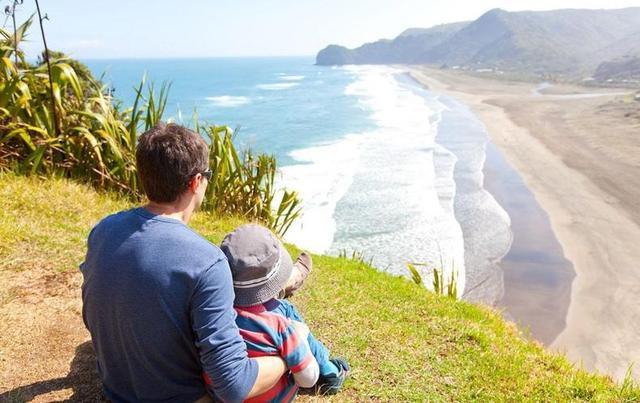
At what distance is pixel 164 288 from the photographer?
5.61 ft

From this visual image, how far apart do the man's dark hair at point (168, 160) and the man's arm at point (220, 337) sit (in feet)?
1.09

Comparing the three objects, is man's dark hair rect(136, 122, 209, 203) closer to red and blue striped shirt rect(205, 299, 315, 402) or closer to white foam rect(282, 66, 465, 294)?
red and blue striped shirt rect(205, 299, 315, 402)

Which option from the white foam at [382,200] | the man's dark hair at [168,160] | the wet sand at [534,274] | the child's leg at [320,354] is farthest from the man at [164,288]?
the wet sand at [534,274]

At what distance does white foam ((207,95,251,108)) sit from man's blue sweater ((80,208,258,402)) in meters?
46.7

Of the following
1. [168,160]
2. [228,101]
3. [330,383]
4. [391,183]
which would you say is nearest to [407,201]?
[391,183]

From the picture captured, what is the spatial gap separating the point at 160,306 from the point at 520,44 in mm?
152389

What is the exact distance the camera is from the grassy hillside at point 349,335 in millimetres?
2770

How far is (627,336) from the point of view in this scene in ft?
30.4

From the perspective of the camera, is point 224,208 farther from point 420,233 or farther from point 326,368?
point 420,233

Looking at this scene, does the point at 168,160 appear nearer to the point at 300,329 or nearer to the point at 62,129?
the point at 300,329

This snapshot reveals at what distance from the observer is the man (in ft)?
5.62

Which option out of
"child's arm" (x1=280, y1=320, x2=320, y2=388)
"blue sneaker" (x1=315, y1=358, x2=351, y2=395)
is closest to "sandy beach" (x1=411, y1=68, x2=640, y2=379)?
"blue sneaker" (x1=315, y1=358, x2=351, y2=395)

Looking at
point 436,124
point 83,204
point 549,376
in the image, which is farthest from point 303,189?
point 436,124

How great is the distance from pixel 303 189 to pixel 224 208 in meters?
13.1
